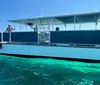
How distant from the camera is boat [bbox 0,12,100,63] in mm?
11617

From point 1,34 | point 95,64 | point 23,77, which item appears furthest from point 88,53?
point 1,34

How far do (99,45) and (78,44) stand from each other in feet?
5.23

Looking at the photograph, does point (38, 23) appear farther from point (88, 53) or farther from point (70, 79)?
point (70, 79)

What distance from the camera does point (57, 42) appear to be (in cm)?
1298

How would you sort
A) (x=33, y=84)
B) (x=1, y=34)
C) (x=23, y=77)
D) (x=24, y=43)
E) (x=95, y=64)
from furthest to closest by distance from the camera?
(x=1, y=34) → (x=24, y=43) → (x=95, y=64) → (x=23, y=77) → (x=33, y=84)

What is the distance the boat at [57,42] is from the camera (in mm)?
11617

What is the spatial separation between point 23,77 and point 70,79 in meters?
2.23

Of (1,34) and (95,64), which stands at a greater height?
(1,34)

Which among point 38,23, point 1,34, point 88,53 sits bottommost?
point 88,53

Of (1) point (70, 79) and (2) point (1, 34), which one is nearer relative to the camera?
(1) point (70, 79)

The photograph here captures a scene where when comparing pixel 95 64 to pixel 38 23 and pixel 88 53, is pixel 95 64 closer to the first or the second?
pixel 88 53

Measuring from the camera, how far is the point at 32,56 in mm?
13672

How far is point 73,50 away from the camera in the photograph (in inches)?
471

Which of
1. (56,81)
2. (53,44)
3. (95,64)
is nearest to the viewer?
(56,81)
